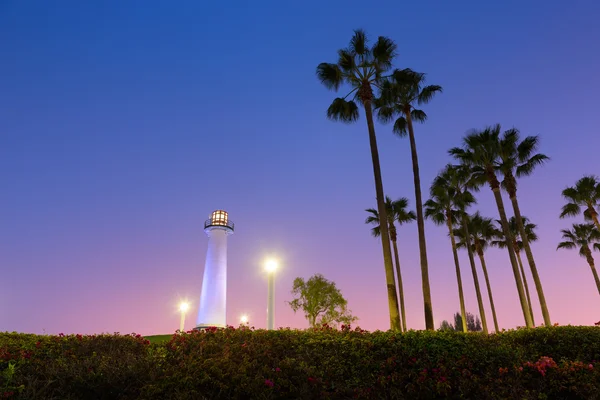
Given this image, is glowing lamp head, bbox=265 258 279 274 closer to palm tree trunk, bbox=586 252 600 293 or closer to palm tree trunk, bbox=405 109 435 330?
palm tree trunk, bbox=405 109 435 330

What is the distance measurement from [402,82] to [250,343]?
58.0ft

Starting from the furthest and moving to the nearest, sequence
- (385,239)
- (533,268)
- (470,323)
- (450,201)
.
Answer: (470,323) < (450,201) < (533,268) < (385,239)

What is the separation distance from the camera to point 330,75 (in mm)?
22172

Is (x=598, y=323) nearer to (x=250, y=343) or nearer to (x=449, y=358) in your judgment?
(x=449, y=358)

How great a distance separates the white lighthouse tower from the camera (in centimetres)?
3934

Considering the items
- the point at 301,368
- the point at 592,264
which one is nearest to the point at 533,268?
the point at 301,368

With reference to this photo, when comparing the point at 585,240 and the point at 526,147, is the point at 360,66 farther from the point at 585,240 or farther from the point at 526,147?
the point at 585,240

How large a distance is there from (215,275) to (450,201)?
962 inches

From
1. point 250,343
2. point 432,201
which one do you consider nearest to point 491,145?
point 432,201

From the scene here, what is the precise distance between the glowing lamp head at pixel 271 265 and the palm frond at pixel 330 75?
35.7 feet

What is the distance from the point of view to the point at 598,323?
13586mm

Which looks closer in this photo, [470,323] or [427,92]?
[427,92]

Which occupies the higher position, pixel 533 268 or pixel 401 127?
pixel 401 127

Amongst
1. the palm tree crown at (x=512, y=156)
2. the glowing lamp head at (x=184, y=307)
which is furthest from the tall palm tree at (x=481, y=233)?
the glowing lamp head at (x=184, y=307)
